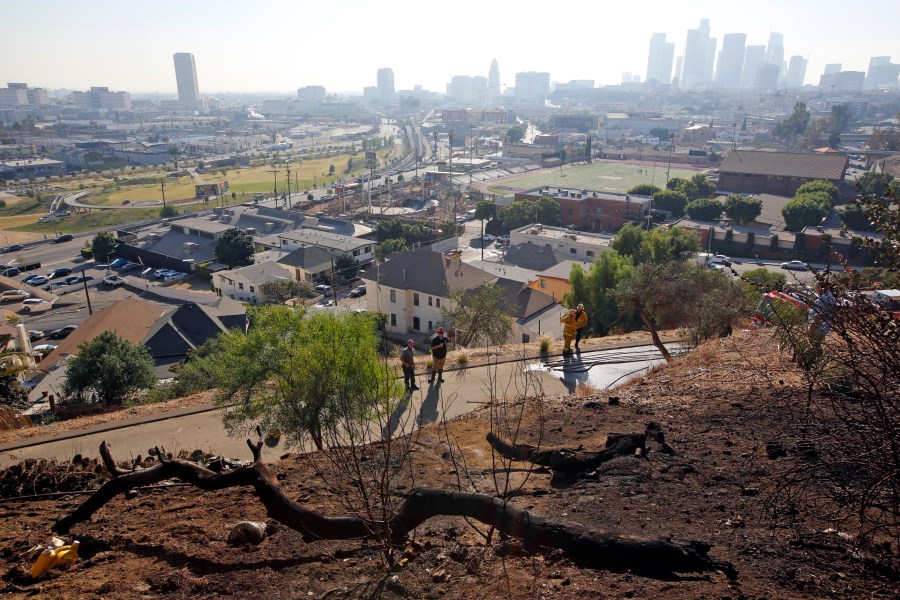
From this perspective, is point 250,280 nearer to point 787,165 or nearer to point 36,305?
point 36,305

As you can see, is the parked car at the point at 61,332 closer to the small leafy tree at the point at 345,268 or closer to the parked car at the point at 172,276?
the parked car at the point at 172,276

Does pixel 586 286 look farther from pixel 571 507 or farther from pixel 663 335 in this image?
pixel 571 507

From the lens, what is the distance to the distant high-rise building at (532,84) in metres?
184

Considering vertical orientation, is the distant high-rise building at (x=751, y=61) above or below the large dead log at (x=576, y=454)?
above

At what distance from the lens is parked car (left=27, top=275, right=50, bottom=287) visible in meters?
26.9

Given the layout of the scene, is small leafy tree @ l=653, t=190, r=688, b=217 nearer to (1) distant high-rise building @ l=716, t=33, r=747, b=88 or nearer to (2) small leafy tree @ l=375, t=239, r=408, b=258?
(2) small leafy tree @ l=375, t=239, r=408, b=258

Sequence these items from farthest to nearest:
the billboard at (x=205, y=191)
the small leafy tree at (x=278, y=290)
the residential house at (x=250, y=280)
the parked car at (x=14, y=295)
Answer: the billboard at (x=205, y=191) → the parked car at (x=14, y=295) → the residential house at (x=250, y=280) → the small leafy tree at (x=278, y=290)

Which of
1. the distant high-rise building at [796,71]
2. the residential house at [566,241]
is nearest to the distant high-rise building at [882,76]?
the distant high-rise building at [796,71]

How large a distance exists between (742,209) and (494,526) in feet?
104

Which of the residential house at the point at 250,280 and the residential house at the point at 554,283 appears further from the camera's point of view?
the residential house at the point at 250,280

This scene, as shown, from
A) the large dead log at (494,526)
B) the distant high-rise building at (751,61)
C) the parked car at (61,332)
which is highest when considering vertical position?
the distant high-rise building at (751,61)

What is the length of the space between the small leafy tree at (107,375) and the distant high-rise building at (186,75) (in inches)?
6811

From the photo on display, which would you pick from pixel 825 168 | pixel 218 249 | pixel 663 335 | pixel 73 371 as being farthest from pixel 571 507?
pixel 825 168

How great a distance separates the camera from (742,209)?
30359mm
